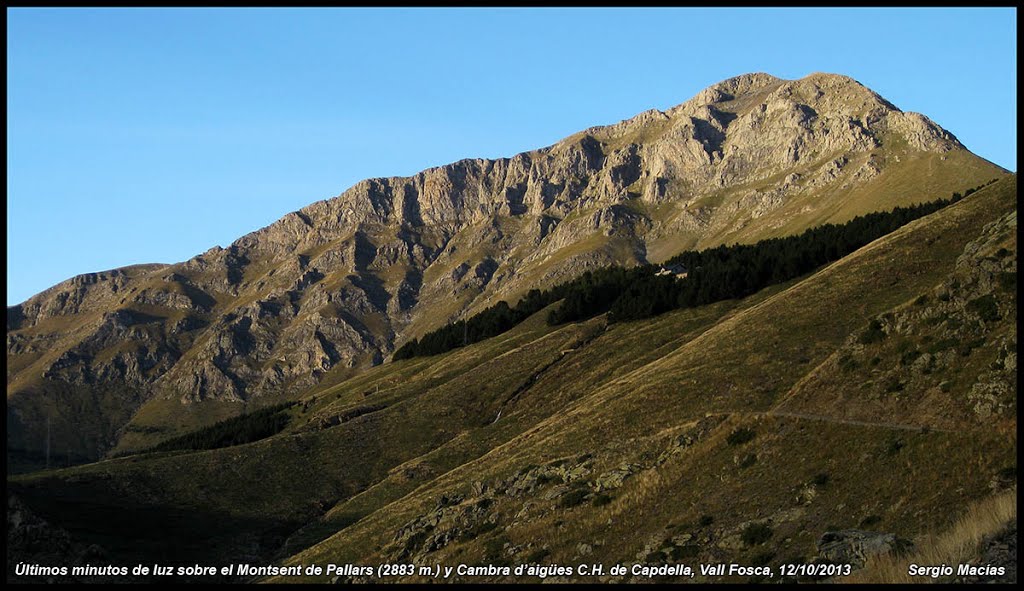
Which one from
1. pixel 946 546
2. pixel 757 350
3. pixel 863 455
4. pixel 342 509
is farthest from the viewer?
pixel 342 509

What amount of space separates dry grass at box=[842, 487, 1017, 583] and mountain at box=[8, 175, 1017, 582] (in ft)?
0.47

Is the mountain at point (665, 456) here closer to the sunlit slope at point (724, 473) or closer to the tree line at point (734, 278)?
the sunlit slope at point (724, 473)

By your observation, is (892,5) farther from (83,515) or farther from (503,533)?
(83,515)

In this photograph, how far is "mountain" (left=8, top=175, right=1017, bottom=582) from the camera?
122 feet

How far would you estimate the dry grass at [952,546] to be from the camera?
88.8ft

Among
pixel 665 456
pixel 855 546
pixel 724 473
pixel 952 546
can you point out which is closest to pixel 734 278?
pixel 665 456

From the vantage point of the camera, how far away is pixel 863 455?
40031 mm

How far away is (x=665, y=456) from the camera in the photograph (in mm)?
50156

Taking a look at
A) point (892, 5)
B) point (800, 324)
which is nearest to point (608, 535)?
point (892, 5)

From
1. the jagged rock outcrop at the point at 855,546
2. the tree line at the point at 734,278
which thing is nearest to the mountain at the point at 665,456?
the jagged rock outcrop at the point at 855,546

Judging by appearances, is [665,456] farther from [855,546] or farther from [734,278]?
[734,278]

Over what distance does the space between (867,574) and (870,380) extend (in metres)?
21.9

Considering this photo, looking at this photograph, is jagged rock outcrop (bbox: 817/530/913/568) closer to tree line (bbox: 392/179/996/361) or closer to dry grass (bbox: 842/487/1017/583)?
dry grass (bbox: 842/487/1017/583)

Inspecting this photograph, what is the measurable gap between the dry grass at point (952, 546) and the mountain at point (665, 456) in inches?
5.7
